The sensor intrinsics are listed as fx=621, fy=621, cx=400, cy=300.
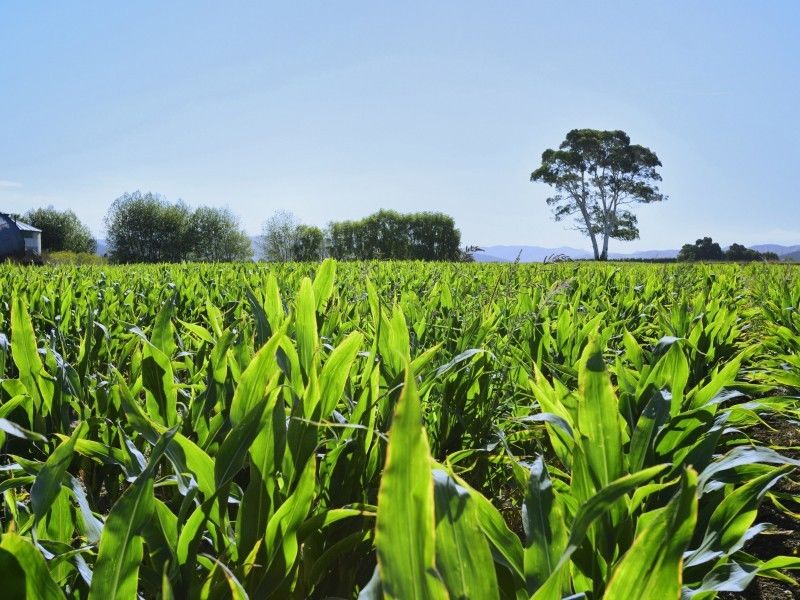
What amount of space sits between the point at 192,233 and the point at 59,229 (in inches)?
654

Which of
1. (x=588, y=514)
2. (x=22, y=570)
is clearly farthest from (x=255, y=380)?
(x=588, y=514)

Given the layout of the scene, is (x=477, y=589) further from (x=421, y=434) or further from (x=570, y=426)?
(x=570, y=426)

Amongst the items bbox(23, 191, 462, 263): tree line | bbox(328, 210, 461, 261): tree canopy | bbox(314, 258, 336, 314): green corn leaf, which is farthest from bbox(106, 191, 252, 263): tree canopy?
bbox(314, 258, 336, 314): green corn leaf

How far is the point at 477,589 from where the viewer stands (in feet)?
2.59

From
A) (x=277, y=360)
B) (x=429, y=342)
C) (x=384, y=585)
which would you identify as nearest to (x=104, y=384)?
(x=277, y=360)

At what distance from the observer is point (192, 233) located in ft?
287

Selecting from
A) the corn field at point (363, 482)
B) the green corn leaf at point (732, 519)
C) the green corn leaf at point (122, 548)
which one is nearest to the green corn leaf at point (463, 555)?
the corn field at point (363, 482)

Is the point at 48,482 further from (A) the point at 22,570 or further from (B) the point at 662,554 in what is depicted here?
(B) the point at 662,554

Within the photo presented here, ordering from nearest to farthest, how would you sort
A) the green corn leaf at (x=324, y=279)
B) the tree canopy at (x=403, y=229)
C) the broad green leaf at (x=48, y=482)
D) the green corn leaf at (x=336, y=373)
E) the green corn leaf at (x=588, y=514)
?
1. the green corn leaf at (x=588, y=514)
2. the broad green leaf at (x=48, y=482)
3. the green corn leaf at (x=336, y=373)
4. the green corn leaf at (x=324, y=279)
5. the tree canopy at (x=403, y=229)

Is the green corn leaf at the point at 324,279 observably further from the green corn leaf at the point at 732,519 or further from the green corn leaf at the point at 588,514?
the green corn leaf at the point at 588,514

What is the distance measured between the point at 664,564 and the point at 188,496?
793 millimetres

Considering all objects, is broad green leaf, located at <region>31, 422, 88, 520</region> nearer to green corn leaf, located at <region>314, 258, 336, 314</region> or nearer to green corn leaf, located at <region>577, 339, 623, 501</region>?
green corn leaf, located at <region>577, 339, 623, 501</region>

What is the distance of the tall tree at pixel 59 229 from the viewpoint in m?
80.5

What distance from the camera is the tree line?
7175 centimetres
